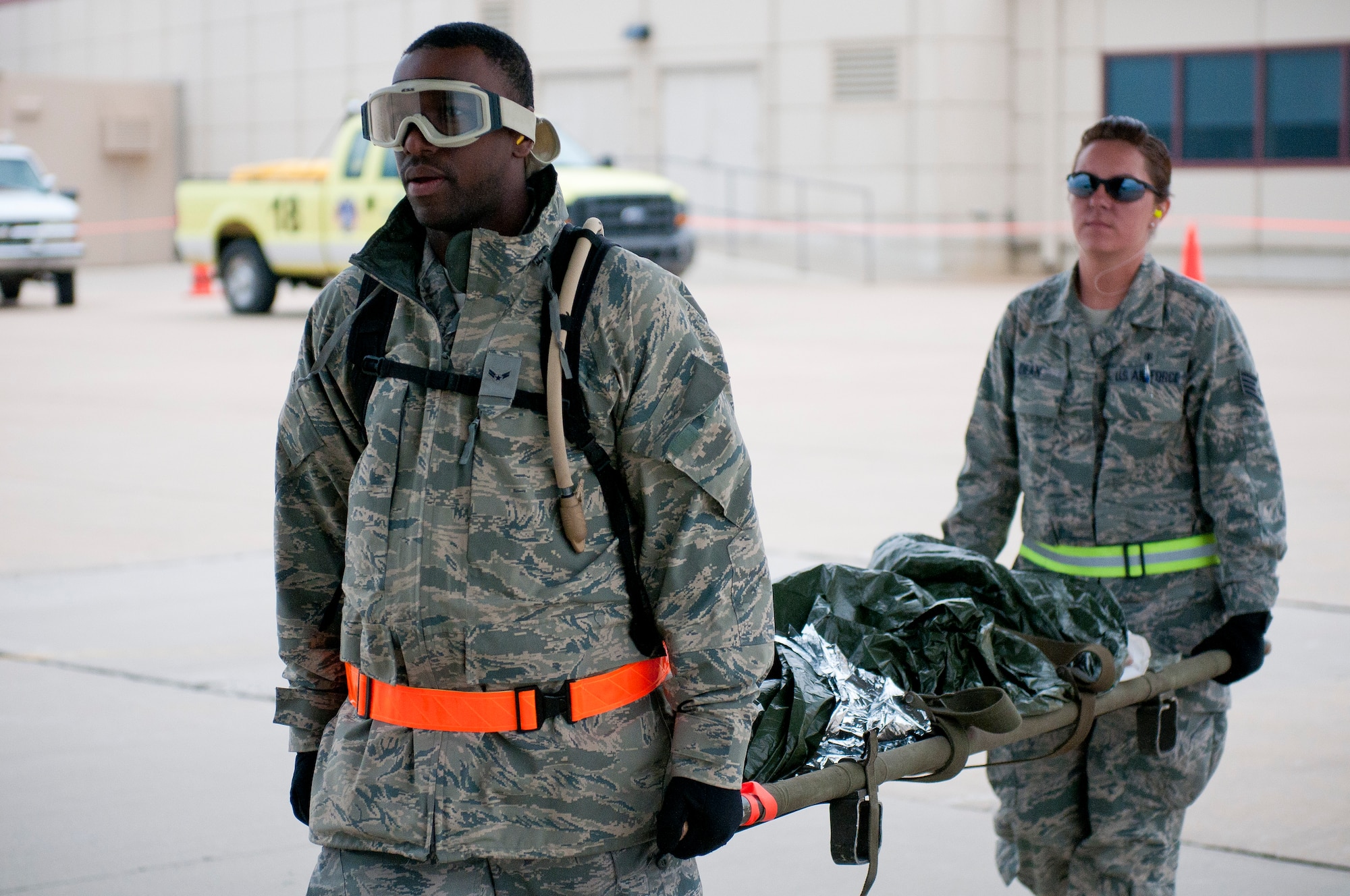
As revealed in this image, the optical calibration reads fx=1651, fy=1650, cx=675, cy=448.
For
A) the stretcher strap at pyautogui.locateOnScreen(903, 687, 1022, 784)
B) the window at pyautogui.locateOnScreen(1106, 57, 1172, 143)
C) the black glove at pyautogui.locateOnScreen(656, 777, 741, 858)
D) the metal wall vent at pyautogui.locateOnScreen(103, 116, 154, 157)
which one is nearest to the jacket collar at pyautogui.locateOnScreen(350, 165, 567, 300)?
the black glove at pyautogui.locateOnScreen(656, 777, 741, 858)

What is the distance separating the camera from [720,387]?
7.88 feet

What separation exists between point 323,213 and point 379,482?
60.3 ft

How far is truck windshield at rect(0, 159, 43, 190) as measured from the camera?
23.6 metres

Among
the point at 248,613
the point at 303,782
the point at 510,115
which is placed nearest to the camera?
the point at 510,115

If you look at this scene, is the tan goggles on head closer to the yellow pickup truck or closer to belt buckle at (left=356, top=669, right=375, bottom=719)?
belt buckle at (left=356, top=669, right=375, bottom=719)

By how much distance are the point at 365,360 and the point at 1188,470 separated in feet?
6.92

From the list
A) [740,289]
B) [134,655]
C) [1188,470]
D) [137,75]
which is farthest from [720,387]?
[137,75]

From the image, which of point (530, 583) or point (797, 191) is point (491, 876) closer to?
Result: point (530, 583)

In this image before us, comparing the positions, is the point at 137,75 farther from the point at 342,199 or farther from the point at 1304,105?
the point at 1304,105

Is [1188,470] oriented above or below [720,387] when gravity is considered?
below

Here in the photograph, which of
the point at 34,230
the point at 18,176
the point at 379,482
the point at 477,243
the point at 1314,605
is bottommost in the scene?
the point at 1314,605

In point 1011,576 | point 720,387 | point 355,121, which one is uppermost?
point 355,121

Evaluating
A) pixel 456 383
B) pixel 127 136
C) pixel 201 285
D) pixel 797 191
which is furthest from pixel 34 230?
pixel 456 383

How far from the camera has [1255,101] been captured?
89.1ft
